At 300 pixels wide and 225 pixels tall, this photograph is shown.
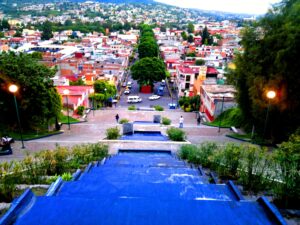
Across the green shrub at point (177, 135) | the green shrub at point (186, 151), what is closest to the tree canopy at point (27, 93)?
the green shrub at point (177, 135)

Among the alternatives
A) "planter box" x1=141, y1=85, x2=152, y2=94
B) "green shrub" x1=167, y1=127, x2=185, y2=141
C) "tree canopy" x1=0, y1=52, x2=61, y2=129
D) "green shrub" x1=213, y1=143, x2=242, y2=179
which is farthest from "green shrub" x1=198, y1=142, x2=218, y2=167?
"planter box" x1=141, y1=85, x2=152, y2=94

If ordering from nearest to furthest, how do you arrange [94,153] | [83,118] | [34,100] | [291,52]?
[94,153] → [291,52] → [34,100] → [83,118]

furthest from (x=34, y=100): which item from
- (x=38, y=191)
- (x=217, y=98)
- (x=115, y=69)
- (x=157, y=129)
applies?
(x=115, y=69)

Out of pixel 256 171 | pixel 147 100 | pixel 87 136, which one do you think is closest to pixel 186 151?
pixel 256 171

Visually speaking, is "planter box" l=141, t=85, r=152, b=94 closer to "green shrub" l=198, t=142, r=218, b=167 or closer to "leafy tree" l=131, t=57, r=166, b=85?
"leafy tree" l=131, t=57, r=166, b=85

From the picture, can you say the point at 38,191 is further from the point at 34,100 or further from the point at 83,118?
the point at 83,118

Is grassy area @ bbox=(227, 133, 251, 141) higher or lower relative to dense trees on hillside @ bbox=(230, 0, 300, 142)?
lower

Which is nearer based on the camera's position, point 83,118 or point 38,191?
point 38,191

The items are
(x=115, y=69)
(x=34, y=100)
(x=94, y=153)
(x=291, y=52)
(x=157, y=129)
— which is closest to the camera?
(x=94, y=153)
